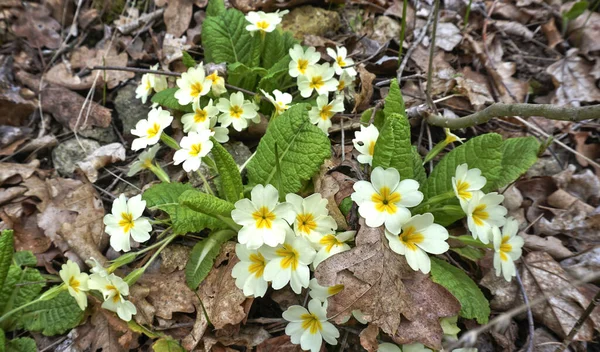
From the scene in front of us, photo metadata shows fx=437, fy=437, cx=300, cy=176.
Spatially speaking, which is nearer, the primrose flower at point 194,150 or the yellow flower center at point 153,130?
the primrose flower at point 194,150

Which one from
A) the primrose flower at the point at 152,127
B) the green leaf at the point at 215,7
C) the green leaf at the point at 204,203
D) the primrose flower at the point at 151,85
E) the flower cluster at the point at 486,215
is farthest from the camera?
the green leaf at the point at 215,7

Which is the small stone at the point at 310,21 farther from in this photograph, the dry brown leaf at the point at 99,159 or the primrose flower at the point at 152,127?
the dry brown leaf at the point at 99,159

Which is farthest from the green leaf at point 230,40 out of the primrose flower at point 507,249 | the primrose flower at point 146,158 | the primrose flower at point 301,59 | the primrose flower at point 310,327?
the primrose flower at point 507,249

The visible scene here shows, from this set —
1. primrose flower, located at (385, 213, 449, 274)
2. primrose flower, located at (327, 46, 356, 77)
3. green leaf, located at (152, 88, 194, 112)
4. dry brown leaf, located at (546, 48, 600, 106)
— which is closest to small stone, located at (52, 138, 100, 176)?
green leaf, located at (152, 88, 194, 112)

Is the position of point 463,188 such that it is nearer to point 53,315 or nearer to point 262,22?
point 262,22

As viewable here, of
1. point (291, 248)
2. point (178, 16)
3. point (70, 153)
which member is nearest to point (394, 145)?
point (291, 248)

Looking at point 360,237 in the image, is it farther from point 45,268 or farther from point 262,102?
point 45,268

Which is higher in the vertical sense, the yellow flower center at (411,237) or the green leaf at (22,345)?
the yellow flower center at (411,237)
